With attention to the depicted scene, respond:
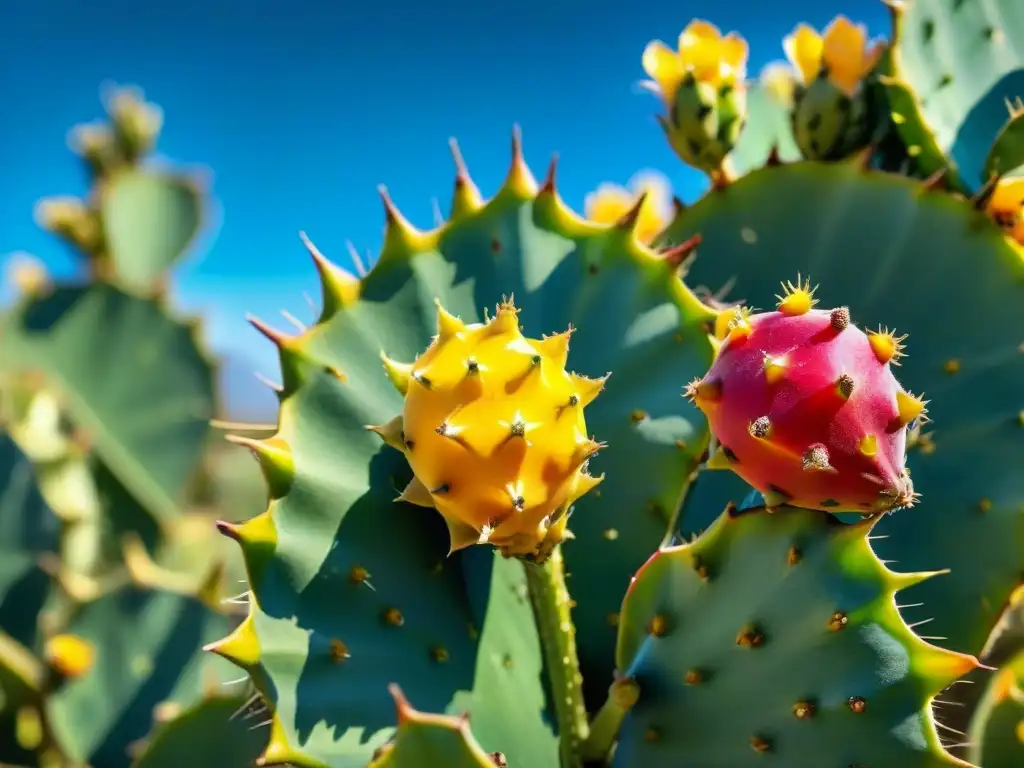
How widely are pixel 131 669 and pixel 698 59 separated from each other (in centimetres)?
112

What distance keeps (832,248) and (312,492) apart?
0.54 metres

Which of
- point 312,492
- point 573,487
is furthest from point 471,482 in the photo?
point 312,492

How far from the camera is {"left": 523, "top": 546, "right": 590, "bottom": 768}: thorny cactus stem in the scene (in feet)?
2.25

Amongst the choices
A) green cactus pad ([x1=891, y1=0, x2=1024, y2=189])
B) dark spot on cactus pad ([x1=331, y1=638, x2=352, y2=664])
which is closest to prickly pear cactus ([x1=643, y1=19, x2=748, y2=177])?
green cactus pad ([x1=891, y1=0, x2=1024, y2=189])

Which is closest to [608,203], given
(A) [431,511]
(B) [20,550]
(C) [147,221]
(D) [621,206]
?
(D) [621,206]

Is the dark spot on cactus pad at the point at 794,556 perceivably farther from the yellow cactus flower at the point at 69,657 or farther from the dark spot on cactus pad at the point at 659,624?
the yellow cactus flower at the point at 69,657

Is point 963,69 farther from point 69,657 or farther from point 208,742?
point 69,657

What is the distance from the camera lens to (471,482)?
0.56m

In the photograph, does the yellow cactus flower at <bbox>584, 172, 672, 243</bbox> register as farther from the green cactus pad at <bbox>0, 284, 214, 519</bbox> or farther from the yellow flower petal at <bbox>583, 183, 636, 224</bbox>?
the green cactus pad at <bbox>0, 284, 214, 519</bbox>

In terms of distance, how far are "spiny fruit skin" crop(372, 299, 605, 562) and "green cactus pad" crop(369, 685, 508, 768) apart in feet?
0.35

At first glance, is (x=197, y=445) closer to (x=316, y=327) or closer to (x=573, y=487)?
(x=316, y=327)

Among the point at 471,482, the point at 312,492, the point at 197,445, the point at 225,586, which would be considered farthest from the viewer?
the point at 197,445

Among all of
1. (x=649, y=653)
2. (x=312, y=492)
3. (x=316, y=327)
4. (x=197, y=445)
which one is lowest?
(x=197, y=445)

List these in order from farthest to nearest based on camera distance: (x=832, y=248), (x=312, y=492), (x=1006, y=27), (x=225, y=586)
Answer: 1. (x=225, y=586)
2. (x=1006, y=27)
3. (x=832, y=248)
4. (x=312, y=492)
